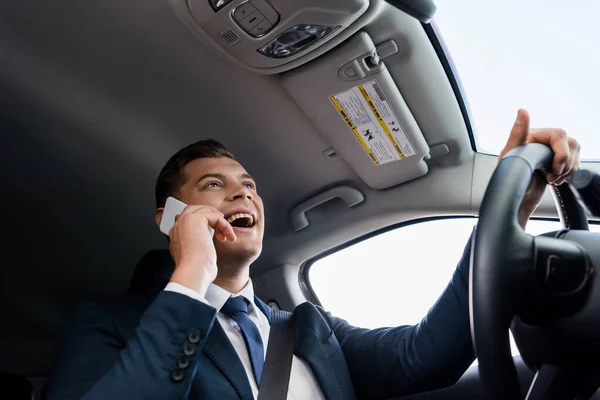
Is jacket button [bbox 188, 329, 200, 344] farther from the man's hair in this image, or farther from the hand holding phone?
the man's hair

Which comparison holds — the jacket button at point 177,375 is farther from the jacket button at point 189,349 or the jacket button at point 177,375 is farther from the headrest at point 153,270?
the headrest at point 153,270

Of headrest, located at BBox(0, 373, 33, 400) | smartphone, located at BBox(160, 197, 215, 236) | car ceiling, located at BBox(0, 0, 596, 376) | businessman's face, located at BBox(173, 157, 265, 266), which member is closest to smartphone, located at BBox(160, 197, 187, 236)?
smartphone, located at BBox(160, 197, 215, 236)

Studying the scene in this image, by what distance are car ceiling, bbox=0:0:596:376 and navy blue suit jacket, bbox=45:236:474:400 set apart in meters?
0.54

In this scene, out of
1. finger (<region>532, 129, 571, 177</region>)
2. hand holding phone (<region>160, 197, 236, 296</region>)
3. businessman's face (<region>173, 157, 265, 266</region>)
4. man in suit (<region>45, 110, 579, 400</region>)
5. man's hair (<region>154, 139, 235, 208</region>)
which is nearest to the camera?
finger (<region>532, 129, 571, 177</region>)

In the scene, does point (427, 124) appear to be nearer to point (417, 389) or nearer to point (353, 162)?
point (353, 162)

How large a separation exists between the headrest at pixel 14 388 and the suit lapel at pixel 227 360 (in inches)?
39.2

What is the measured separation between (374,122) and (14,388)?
63.7 inches

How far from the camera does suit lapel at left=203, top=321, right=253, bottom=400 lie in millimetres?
1479

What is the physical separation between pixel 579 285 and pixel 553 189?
0.28m

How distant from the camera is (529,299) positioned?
802 mm

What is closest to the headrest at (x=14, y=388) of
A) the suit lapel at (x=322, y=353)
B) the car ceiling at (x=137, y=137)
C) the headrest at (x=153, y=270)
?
the headrest at (x=153, y=270)

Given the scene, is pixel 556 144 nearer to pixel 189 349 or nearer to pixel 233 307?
pixel 189 349

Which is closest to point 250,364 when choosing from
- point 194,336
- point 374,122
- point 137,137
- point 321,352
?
point 321,352

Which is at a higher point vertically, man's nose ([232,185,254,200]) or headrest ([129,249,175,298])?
man's nose ([232,185,254,200])
